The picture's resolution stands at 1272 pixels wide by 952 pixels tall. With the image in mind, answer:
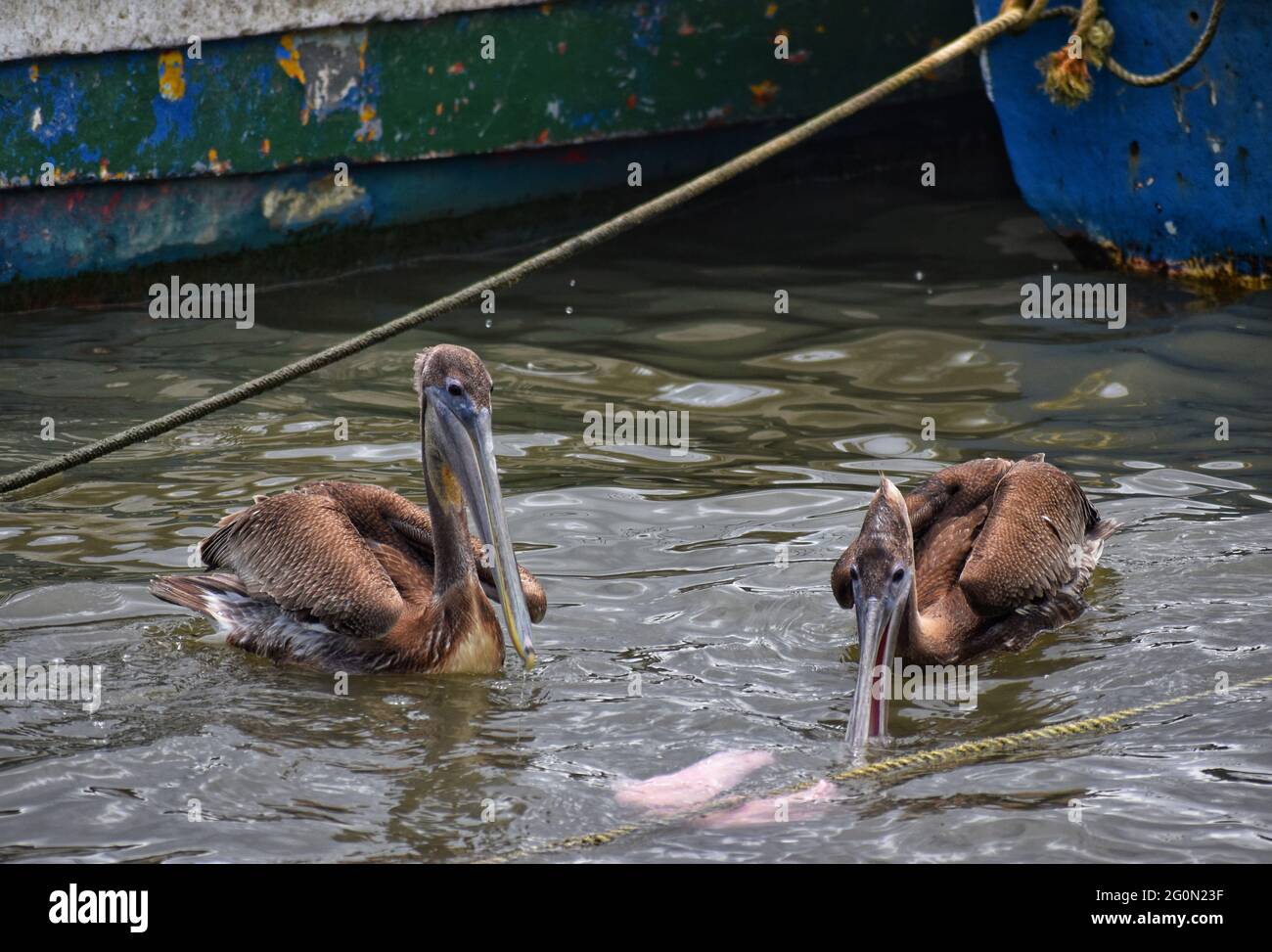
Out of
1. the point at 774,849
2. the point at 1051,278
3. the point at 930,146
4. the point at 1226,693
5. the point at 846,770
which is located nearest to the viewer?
the point at 774,849

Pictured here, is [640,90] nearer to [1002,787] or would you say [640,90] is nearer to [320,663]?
[320,663]

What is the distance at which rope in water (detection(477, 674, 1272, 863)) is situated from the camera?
398cm

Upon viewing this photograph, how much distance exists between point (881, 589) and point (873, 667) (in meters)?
0.25

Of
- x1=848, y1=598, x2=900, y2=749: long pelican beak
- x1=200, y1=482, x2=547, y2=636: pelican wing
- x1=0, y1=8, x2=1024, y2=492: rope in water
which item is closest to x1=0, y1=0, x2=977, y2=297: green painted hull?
x1=0, y1=8, x2=1024, y2=492: rope in water

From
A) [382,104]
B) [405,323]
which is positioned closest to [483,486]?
[405,323]

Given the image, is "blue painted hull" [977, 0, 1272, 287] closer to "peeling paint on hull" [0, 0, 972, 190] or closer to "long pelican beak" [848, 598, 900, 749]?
"peeling paint on hull" [0, 0, 972, 190]

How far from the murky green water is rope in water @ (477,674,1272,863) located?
0.17 ft

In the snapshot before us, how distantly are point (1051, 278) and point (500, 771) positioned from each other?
5.25 metres

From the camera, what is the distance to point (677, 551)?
587 cm

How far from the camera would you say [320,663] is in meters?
5.08

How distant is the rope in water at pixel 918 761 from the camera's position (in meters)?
3.98

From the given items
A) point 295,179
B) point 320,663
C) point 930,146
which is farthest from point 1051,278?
point 320,663

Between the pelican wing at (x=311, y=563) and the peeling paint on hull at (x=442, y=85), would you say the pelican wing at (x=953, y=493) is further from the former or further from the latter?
the peeling paint on hull at (x=442, y=85)

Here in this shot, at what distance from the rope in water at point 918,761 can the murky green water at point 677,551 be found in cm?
5
